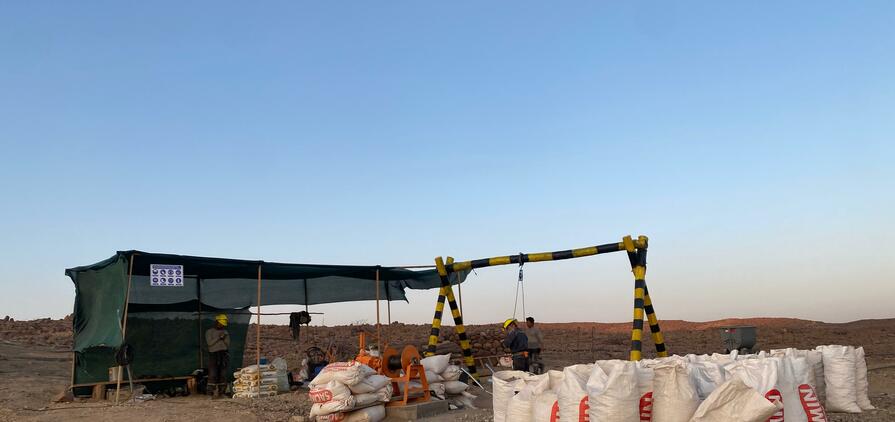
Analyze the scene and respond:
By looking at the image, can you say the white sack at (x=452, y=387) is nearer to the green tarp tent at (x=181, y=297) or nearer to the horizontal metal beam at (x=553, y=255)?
the horizontal metal beam at (x=553, y=255)

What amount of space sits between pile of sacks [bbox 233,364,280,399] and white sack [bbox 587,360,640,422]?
8119 mm

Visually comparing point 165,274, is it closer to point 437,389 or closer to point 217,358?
point 217,358

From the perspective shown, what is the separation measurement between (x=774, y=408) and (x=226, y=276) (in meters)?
A: 11.4

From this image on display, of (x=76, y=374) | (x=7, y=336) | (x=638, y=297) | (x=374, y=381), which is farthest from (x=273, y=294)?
(x=7, y=336)

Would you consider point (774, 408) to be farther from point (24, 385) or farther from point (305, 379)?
point (24, 385)

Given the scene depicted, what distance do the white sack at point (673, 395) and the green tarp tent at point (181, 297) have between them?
861cm

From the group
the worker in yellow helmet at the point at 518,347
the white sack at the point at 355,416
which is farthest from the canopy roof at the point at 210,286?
the white sack at the point at 355,416

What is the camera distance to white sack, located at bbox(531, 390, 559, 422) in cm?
624

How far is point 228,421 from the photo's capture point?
983 cm

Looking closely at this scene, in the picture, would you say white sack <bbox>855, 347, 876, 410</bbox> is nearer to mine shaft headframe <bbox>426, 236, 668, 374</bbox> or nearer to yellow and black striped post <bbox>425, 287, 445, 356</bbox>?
mine shaft headframe <bbox>426, 236, 668, 374</bbox>

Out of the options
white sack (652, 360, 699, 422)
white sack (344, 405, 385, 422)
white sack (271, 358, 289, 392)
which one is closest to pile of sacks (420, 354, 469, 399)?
white sack (344, 405, 385, 422)

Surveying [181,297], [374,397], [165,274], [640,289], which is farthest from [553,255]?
[181,297]

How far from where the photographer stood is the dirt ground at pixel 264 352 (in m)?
10.2

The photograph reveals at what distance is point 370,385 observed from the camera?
943 centimetres
